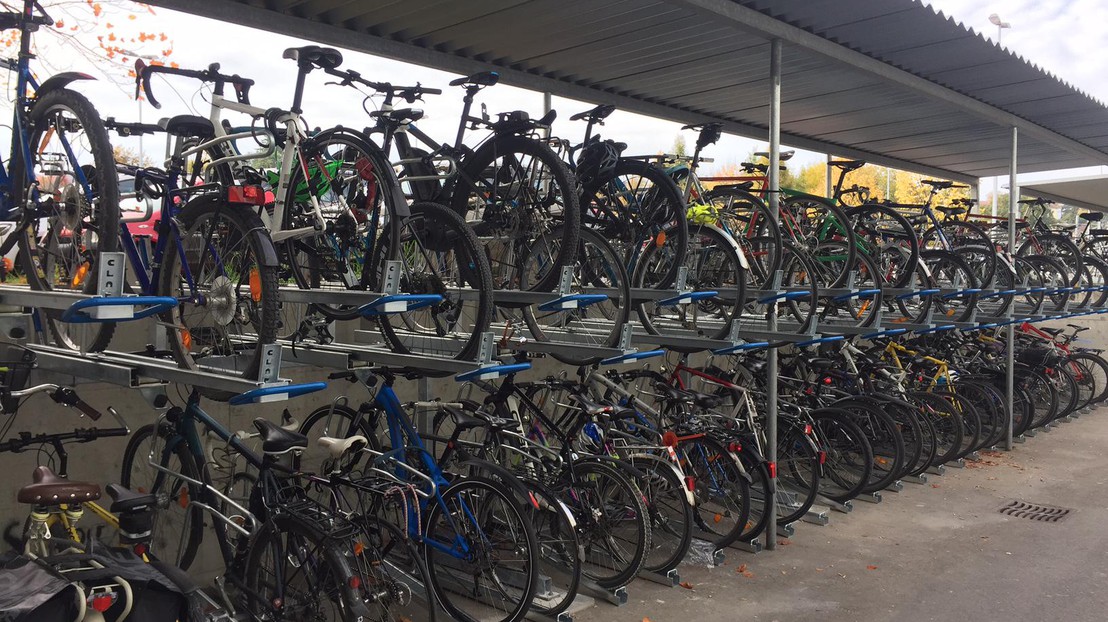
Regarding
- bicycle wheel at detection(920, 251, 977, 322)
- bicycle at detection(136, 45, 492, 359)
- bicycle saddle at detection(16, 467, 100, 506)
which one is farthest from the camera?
bicycle wheel at detection(920, 251, 977, 322)

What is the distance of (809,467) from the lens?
213 inches

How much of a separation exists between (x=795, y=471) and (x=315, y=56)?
386cm

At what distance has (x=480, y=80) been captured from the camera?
13.1ft

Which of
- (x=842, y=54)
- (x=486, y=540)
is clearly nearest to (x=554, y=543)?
(x=486, y=540)

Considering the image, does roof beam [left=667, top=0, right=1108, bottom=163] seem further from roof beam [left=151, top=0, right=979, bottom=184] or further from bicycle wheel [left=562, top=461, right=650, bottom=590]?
bicycle wheel [left=562, top=461, right=650, bottom=590]

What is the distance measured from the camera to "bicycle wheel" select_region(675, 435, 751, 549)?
4.77 metres

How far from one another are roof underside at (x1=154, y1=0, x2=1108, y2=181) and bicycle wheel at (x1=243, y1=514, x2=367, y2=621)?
7.73ft

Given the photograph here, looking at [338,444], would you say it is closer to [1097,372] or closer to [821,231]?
[821,231]

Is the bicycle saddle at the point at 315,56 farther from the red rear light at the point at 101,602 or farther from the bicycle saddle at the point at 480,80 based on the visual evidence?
the red rear light at the point at 101,602

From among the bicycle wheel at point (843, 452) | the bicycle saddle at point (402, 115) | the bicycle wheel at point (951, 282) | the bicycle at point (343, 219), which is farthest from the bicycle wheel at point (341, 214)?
the bicycle wheel at point (951, 282)

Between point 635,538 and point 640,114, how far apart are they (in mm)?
3351

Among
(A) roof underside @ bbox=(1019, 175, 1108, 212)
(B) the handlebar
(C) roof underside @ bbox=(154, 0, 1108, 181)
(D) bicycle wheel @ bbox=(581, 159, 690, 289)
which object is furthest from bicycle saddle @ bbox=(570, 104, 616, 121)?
(A) roof underside @ bbox=(1019, 175, 1108, 212)

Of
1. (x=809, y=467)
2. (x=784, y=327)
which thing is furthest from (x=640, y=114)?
(x=809, y=467)

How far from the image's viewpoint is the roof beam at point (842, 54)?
166 inches
